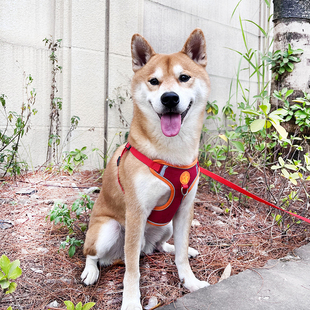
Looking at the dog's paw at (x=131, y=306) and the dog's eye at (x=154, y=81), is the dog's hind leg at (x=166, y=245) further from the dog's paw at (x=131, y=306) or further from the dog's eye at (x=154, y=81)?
the dog's eye at (x=154, y=81)

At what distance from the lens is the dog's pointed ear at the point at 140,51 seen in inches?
71.6

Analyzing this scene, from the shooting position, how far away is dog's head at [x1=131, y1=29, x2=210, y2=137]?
1596mm

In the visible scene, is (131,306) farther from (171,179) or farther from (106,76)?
(106,76)

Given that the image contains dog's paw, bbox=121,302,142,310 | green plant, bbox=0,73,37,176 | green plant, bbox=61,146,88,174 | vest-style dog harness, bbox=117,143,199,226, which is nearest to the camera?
dog's paw, bbox=121,302,142,310

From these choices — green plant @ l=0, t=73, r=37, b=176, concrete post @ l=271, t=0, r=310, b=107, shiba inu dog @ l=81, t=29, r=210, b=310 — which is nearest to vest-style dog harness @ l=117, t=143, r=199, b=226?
shiba inu dog @ l=81, t=29, r=210, b=310

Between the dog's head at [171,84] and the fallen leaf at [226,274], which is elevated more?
the dog's head at [171,84]

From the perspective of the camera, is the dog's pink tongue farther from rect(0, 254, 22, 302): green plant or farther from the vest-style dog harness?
rect(0, 254, 22, 302): green plant

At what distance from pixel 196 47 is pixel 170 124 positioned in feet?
2.06

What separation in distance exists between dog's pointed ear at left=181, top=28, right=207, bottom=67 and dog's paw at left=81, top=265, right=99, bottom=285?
1.53 m

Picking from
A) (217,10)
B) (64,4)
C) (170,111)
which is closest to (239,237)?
(170,111)

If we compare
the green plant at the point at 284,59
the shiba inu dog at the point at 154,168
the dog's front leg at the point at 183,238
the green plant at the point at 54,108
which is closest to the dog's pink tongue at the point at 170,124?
the shiba inu dog at the point at 154,168

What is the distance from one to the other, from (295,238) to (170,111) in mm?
1605

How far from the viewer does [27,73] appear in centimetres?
334

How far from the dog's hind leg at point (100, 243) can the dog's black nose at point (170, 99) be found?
2.89 ft
